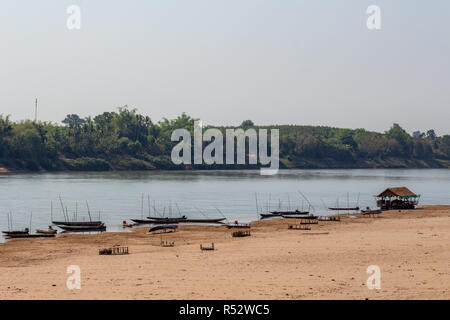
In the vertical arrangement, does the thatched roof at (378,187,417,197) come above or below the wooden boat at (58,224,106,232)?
above

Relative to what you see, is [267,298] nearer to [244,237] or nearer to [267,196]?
[244,237]

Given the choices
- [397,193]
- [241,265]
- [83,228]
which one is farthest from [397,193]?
[241,265]

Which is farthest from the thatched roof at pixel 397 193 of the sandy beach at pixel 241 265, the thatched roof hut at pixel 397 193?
the sandy beach at pixel 241 265

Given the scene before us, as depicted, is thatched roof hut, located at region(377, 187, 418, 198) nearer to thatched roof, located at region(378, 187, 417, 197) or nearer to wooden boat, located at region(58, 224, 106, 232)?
thatched roof, located at region(378, 187, 417, 197)

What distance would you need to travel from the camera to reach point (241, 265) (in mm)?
32562

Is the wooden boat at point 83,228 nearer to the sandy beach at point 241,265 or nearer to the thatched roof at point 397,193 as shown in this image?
the sandy beach at point 241,265

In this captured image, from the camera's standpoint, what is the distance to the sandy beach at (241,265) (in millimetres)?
24625

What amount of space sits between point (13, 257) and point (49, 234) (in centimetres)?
1264

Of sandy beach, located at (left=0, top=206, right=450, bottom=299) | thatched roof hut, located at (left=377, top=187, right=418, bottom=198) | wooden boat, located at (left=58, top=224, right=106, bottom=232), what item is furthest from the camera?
thatched roof hut, located at (left=377, top=187, right=418, bottom=198)

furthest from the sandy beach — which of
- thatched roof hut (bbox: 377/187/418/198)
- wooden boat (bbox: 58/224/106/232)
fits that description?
thatched roof hut (bbox: 377/187/418/198)

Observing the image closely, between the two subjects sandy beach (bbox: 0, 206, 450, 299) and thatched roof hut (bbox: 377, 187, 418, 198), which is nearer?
sandy beach (bbox: 0, 206, 450, 299)

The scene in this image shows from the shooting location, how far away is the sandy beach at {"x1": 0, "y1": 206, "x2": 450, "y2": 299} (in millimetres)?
24625

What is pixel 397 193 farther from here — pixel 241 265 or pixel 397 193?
pixel 241 265
